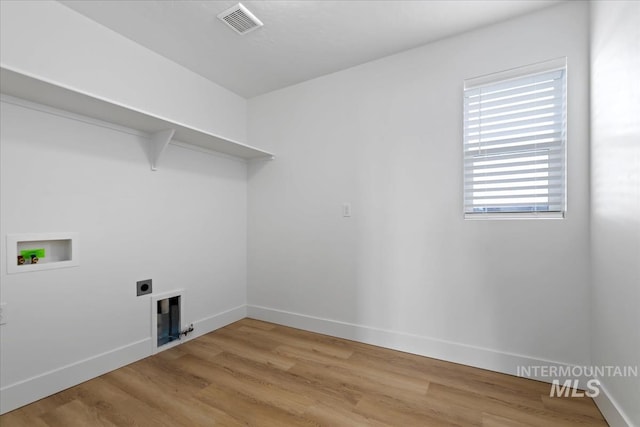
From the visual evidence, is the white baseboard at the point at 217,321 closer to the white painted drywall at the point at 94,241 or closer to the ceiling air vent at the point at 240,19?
the white painted drywall at the point at 94,241

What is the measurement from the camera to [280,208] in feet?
9.75

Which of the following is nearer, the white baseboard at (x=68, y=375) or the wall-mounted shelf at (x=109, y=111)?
the wall-mounted shelf at (x=109, y=111)

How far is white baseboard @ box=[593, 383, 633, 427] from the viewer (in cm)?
128

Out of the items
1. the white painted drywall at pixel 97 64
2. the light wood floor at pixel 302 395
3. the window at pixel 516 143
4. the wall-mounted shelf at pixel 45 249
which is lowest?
the light wood floor at pixel 302 395

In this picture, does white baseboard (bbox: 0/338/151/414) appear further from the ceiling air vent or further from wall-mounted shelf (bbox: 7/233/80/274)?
the ceiling air vent

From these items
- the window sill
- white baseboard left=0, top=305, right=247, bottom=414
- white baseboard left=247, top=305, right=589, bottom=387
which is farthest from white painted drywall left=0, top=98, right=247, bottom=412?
the window sill

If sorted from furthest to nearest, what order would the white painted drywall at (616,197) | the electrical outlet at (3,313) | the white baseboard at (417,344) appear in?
1. the white baseboard at (417,344)
2. the electrical outlet at (3,313)
3. the white painted drywall at (616,197)

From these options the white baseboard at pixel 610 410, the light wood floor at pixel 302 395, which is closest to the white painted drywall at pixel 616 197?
the white baseboard at pixel 610 410

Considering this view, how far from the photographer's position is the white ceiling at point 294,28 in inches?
72.3

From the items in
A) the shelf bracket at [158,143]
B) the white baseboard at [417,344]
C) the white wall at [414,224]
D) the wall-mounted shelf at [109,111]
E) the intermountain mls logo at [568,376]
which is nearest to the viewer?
the wall-mounted shelf at [109,111]

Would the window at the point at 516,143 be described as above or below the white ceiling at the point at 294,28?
below

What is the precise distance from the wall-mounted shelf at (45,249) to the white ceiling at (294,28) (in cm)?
146

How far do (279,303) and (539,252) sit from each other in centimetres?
225

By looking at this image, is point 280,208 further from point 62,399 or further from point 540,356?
point 540,356
